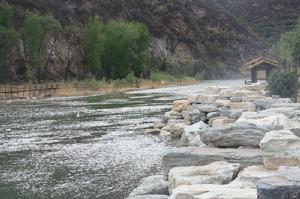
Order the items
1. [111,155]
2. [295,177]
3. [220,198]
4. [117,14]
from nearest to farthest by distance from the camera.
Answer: [295,177] < [220,198] < [111,155] < [117,14]

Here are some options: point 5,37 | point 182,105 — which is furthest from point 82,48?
point 182,105

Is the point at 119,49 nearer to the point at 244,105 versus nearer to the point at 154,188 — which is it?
the point at 244,105

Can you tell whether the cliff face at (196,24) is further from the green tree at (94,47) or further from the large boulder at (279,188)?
the large boulder at (279,188)

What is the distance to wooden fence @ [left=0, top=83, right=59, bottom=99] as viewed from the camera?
184 ft

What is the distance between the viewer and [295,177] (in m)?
6.24

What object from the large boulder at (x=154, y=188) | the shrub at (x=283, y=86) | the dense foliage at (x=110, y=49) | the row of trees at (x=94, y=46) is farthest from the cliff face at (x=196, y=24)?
the large boulder at (x=154, y=188)

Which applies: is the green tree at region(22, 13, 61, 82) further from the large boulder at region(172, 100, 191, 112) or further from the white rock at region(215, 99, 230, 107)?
the white rock at region(215, 99, 230, 107)

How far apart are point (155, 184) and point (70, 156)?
Answer: 837 centimetres

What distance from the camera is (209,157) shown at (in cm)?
958

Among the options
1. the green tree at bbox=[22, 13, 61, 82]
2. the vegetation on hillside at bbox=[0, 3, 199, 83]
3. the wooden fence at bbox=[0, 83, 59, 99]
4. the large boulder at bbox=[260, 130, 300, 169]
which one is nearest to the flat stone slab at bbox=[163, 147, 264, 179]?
the large boulder at bbox=[260, 130, 300, 169]

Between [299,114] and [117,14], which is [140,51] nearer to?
[117,14]

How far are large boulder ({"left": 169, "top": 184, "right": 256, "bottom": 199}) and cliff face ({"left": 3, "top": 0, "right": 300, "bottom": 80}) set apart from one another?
291ft

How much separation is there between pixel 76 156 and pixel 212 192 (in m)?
11.2

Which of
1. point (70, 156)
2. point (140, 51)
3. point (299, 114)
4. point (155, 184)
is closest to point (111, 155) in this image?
point (70, 156)
